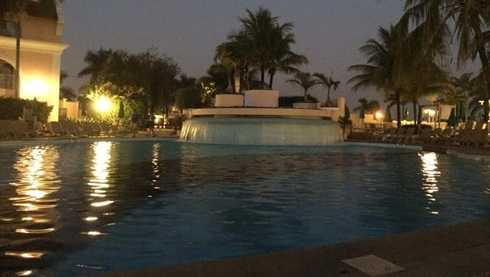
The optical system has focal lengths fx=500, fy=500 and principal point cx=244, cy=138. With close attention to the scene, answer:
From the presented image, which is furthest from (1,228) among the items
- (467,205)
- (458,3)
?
(458,3)

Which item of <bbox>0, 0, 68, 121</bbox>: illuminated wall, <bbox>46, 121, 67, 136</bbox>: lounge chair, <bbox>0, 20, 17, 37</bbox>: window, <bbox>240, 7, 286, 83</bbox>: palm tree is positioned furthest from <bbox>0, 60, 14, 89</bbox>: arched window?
<bbox>240, 7, 286, 83</bbox>: palm tree

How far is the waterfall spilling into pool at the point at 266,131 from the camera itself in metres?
22.5

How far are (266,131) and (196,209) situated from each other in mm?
16179

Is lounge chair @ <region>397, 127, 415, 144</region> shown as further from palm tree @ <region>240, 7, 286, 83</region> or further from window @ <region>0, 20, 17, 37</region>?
window @ <region>0, 20, 17, 37</region>

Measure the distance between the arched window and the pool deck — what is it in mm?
28858

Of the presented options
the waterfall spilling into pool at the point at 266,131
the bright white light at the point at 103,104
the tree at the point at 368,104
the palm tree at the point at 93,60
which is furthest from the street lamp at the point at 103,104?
the tree at the point at 368,104

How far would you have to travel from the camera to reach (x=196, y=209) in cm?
640

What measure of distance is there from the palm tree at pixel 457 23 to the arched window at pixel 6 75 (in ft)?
74.2

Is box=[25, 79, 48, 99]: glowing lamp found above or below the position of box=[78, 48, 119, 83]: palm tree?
below

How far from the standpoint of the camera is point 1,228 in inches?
198

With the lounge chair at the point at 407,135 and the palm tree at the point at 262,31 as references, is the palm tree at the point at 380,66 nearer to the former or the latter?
the palm tree at the point at 262,31

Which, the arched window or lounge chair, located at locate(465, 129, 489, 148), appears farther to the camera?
the arched window

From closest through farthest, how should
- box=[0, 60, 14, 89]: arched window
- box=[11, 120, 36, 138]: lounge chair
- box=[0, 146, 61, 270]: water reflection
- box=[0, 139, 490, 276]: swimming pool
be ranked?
box=[0, 146, 61, 270]: water reflection → box=[0, 139, 490, 276]: swimming pool → box=[11, 120, 36, 138]: lounge chair → box=[0, 60, 14, 89]: arched window

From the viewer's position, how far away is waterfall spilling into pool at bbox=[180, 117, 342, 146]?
22453 millimetres
